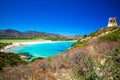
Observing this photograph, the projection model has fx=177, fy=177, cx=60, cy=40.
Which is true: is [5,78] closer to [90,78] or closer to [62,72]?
[62,72]

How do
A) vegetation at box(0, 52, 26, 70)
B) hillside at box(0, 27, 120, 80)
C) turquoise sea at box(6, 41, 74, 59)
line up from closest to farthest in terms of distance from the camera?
hillside at box(0, 27, 120, 80) < vegetation at box(0, 52, 26, 70) < turquoise sea at box(6, 41, 74, 59)

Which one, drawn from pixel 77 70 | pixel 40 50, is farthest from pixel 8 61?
pixel 40 50

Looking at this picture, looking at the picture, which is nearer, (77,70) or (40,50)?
(77,70)

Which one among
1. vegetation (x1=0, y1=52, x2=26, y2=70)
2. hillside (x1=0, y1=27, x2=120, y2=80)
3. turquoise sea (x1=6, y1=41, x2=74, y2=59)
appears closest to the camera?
hillside (x1=0, y1=27, x2=120, y2=80)

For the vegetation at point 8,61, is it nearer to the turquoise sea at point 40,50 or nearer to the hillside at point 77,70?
the hillside at point 77,70

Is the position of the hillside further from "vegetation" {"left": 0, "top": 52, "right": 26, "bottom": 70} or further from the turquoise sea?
the turquoise sea

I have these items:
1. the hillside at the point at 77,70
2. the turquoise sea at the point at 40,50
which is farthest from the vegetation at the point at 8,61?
the turquoise sea at the point at 40,50

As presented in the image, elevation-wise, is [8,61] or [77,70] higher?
[77,70]

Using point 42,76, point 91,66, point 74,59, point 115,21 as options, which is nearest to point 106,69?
point 91,66

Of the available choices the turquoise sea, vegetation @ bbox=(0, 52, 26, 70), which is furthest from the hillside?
the turquoise sea

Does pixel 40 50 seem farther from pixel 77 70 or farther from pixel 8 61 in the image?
pixel 77 70

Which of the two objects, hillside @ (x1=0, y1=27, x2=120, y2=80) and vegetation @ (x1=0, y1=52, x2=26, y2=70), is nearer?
hillside @ (x1=0, y1=27, x2=120, y2=80)

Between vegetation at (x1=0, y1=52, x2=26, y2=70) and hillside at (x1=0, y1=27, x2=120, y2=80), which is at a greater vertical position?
hillside at (x1=0, y1=27, x2=120, y2=80)

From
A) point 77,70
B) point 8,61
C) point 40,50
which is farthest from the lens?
point 40,50
